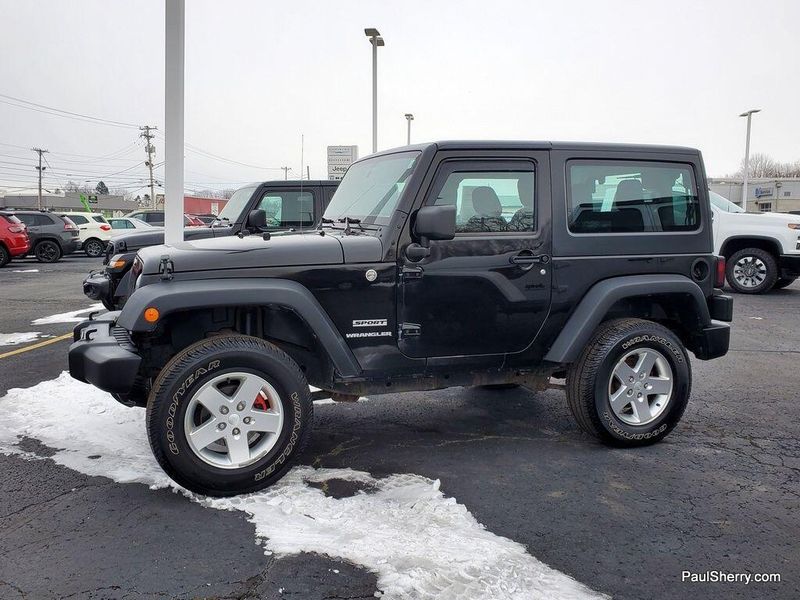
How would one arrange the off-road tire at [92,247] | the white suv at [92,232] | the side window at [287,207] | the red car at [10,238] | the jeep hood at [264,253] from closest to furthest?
the jeep hood at [264,253] < the side window at [287,207] < the red car at [10,238] < the white suv at [92,232] < the off-road tire at [92,247]

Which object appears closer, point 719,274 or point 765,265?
point 719,274

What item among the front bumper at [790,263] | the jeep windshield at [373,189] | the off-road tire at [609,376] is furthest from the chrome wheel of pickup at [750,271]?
the jeep windshield at [373,189]

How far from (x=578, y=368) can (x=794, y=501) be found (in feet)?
Answer: 4.63

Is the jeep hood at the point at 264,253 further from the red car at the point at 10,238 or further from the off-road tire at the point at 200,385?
the red car at the point at 10,238

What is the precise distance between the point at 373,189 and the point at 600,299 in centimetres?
167

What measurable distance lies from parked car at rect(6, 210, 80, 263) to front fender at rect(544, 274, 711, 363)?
20831mm

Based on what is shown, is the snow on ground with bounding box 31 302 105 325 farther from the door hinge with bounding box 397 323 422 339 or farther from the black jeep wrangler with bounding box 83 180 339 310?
the door hinge with bounding box 397 323 422 339

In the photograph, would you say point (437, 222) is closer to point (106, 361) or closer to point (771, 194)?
point (106, 361)

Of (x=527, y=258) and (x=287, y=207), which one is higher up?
(x=287, y=207)

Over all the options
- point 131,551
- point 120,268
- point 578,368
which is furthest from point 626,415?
point 120,268

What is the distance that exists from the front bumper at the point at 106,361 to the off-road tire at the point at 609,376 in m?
2.74

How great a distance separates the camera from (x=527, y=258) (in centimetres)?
417

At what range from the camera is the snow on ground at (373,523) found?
9.04 ft

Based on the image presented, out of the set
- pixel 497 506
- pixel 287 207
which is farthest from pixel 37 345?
pixel 497 506
